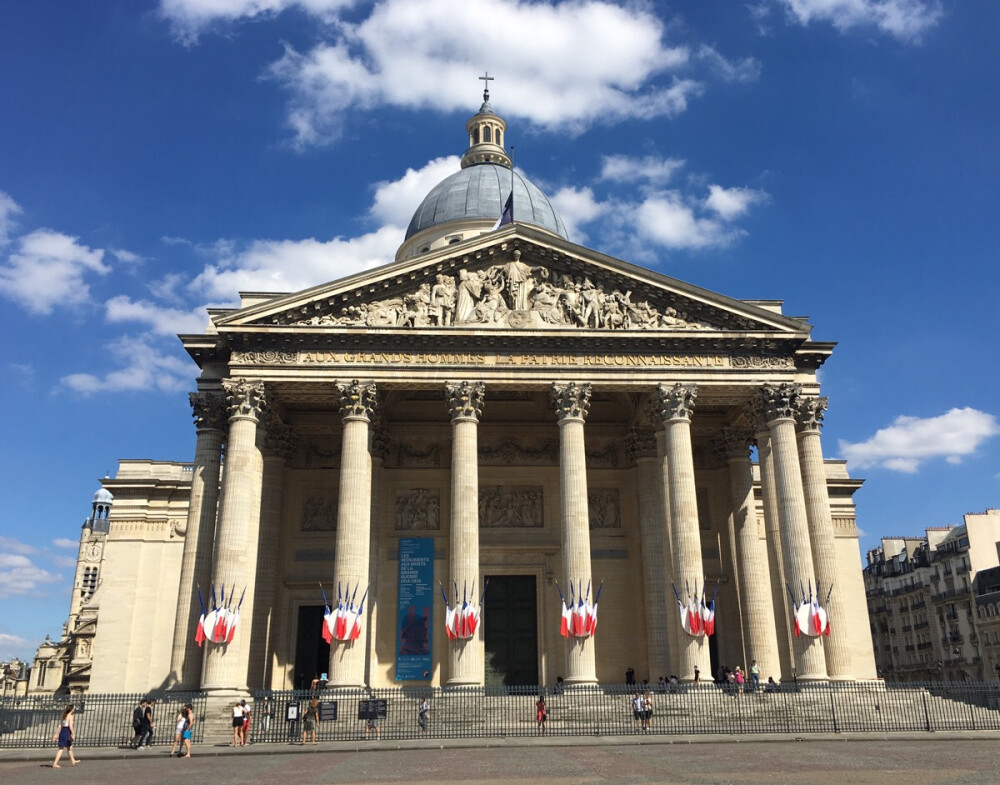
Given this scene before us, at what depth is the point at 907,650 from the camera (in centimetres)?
7012

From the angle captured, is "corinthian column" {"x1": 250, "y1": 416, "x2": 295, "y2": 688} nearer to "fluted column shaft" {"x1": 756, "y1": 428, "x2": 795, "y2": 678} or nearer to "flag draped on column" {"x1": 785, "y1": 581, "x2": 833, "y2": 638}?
"fluted column shaft" {"x1": 756, "y1": 428, "x2": 795, "y2": 678}

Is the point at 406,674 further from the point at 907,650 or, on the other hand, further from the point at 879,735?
the point at 907,650

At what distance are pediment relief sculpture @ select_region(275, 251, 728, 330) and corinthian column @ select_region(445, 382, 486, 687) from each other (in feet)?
9.21

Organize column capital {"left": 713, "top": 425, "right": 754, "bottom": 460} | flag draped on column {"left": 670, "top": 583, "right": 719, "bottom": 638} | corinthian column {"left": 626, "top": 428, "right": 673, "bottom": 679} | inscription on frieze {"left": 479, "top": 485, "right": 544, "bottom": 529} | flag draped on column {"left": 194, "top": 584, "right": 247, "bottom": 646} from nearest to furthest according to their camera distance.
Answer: flag draped on column {"left": 194, "top": 584, "right": 247, "bottom": 646} → flag draped on column {"left": 670, "top": 583, "right": 719, "bottom": 638} → corinthian column {"left": 626, "top": 428, "right": 673, "bottom": 679} → column capital {"left": 713, "top": 425, "right": 754, "bottom": 460} → inscription on frieze {"left": 479, "top": 485, "right": 544, "bottom": 529}

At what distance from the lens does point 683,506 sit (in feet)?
98.8

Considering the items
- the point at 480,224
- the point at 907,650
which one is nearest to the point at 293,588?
the point at 480,224

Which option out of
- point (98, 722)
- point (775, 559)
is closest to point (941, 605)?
point (775, 559)

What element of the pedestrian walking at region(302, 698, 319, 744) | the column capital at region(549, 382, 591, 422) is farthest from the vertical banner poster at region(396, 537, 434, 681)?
the pedestrian walking at region(302, 698, 319, 744)

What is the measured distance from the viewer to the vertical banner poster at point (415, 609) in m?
33.9

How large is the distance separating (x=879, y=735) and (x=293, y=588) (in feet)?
72.7

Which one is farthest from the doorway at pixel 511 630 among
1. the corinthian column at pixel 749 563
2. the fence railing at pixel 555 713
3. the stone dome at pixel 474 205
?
the stone dome at pixel 474 205

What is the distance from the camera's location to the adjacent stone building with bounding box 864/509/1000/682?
60406 mm

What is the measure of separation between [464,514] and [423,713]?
7.39 metres

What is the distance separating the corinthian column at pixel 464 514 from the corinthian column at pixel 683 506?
22.1 feet
